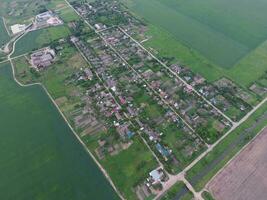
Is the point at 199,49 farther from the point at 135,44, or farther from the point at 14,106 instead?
the point at 14,106

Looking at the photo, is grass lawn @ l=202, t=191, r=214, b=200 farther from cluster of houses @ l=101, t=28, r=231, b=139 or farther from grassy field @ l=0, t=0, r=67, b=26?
grassy field @ l=0, t=0, r=67, b=26

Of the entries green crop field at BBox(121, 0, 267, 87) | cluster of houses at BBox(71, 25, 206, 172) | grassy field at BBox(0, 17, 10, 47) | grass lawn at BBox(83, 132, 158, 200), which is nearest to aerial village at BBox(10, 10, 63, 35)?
grassy field at BBox(0, 17, 10, 47)

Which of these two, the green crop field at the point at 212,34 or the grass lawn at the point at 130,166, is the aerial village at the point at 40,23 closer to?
the green crop field at the point at 212,34

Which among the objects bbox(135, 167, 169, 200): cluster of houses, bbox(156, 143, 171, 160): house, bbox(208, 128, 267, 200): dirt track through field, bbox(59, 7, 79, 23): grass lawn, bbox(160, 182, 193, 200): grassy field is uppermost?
bbox(59, 7, 79, 23): grass lawn

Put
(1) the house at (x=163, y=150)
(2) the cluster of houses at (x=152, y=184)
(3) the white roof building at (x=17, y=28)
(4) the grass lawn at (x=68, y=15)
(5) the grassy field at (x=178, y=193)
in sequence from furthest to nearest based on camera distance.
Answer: (4) the grass lawn at (x=68, y=15), (3) the white roof building at (x=17, y=28), (1) the house at (x=163, y=150), (2) the cluster of houses at (x=152, y=184), (5) the grassy field at (x=178, y=193)

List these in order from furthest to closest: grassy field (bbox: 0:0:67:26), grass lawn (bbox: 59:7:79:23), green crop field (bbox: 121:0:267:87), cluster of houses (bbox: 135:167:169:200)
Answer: grassy field (bbox: 0:0:67:26), grass lawn (bbox: 59:7:79:23), green crop field (bbox: 121:0:267:87), cluster of houses (bbox: 135:167:169:200)

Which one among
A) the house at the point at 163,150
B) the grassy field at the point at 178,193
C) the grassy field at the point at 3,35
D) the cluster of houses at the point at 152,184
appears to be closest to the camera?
the grassy field at the point at 178,193

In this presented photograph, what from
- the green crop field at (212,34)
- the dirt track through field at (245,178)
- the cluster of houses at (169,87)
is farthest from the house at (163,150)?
the green crop field at (212,34)
